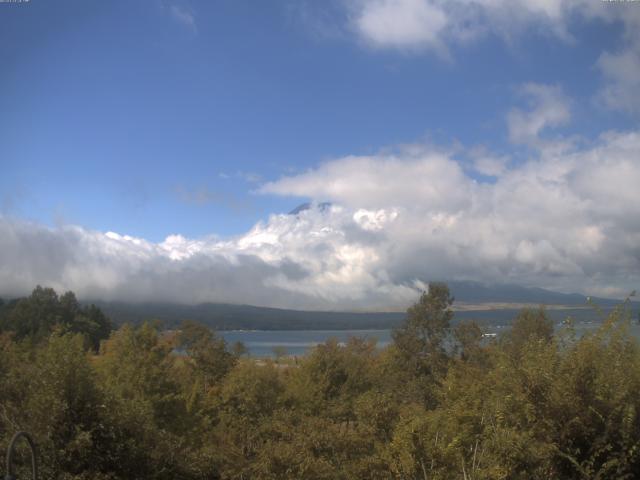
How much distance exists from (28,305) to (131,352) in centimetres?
7103

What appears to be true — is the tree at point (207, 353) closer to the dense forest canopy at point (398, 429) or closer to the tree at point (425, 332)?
the tree at point (425, 332)

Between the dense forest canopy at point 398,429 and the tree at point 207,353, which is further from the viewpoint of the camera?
the tree at point 207,353

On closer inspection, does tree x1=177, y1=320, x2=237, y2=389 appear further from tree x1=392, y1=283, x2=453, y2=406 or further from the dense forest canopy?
the dense forest canopy

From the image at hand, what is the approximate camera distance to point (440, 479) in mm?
10859

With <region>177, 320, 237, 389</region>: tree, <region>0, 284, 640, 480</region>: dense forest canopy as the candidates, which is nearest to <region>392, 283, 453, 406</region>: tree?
<region>177, 320, 237, 389</region>: tree

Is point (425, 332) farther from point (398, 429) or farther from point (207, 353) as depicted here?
point (398, 429)

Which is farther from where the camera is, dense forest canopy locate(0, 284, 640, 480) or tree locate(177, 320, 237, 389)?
tree locate(177, 320, 237, 389)

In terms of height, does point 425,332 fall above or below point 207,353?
above

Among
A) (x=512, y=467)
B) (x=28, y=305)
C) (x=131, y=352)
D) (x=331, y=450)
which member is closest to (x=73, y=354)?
(x=331, y=450)

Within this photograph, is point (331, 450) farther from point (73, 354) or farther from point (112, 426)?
point (73, 354)

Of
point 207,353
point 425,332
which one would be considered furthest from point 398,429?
point 207,353

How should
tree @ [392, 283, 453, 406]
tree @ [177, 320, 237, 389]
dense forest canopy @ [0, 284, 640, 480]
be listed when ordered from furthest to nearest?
1. tree @ [177, 320, 237, 389]
2. tree @ [392, 283, 453, 406]
3. dense forest canopy @ [0, 284, 640, 480]

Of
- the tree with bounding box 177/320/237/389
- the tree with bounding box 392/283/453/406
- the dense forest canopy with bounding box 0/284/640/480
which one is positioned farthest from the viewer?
the tree with bounding box 177/320/237/389

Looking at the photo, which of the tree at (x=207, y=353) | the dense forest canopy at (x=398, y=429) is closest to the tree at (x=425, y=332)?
the tree at (x=207, y=353)
